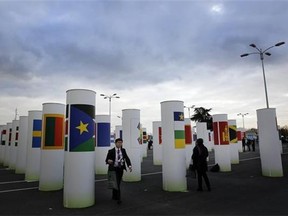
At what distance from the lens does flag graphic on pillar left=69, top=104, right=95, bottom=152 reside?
7.36 m

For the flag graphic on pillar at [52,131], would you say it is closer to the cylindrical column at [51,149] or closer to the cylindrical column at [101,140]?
the cylindrical column at [51,149]

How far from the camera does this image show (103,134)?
48.0 ft

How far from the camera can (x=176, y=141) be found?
9609 mm

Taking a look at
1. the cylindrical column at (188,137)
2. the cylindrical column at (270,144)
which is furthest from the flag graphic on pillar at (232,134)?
the cylindrical column at (270,144)

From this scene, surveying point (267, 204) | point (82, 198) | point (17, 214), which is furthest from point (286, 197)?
point (17, 214)

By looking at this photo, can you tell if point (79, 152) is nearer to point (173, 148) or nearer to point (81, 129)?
point (81, 129)

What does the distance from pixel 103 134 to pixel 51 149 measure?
4807 mm

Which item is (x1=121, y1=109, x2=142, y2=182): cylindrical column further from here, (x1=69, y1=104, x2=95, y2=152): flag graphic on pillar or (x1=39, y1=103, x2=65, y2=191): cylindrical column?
(x1=69, y1=104, x2=95, y2=152): flag graphic on pillar

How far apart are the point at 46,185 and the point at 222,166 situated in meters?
9.62

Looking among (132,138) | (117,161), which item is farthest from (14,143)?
(117,161)

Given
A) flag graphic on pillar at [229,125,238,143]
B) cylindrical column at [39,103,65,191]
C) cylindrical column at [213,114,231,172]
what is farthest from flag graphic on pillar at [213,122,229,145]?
cylindrical column at [39,103,65,191]

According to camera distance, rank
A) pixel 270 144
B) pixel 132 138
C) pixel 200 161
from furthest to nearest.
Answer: pixel 270 144
pixel 132 138
pixel 200 161

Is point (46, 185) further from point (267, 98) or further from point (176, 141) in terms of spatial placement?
point (267, 98)

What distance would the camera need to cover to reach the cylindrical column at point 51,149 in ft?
32.5
